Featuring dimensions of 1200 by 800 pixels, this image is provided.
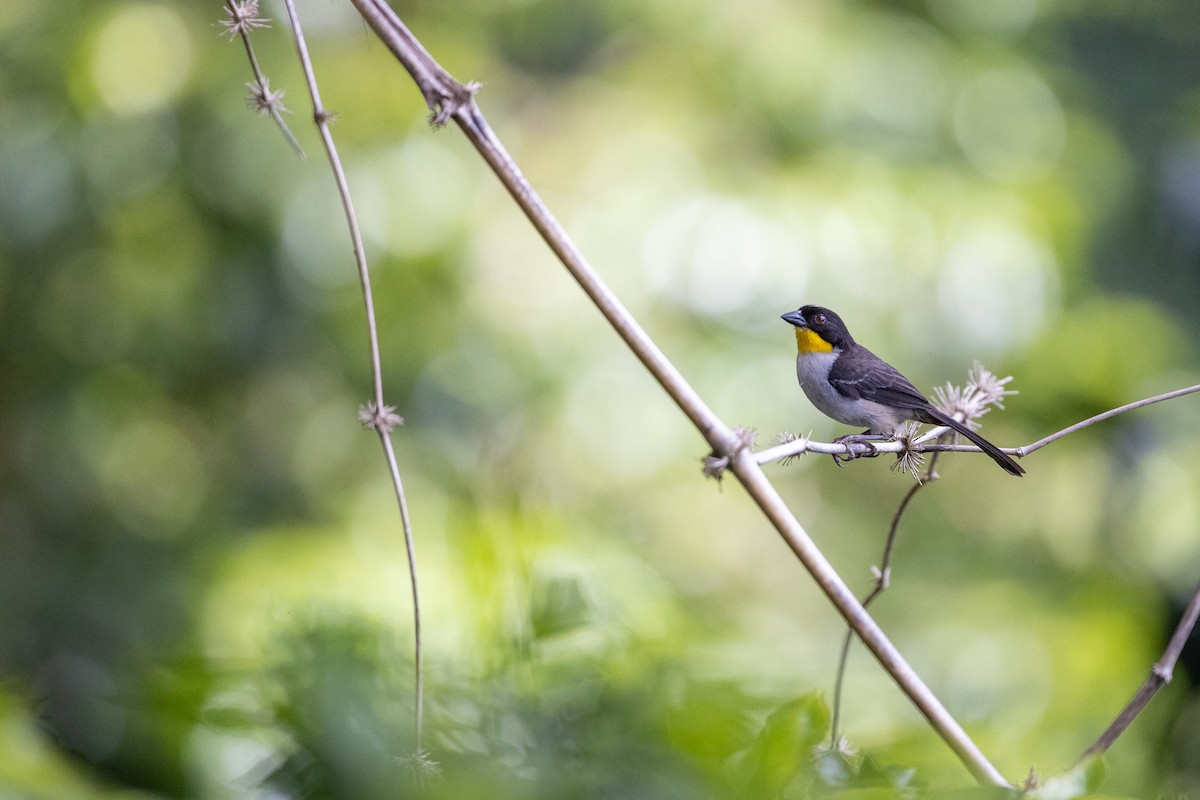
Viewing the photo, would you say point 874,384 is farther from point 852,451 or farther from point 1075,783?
point 1075,783

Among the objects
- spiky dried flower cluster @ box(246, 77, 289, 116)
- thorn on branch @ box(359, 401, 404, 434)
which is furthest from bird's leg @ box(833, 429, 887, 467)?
spiky dried flower cluster @ box(246, 77, 289, 116)

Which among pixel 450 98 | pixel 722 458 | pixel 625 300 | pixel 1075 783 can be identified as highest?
pixel 625 300

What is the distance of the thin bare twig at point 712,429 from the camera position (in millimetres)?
709

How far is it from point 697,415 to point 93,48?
358cm

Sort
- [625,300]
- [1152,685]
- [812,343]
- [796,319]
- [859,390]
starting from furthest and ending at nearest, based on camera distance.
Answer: [625,300]
[812,343]
[796,319]
[859,390]
[1152,685]

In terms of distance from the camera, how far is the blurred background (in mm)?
3352

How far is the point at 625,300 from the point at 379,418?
8.74ft

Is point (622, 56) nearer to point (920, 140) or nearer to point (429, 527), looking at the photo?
point (920, 140)

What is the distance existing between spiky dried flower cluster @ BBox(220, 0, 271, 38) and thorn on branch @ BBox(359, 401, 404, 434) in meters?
0.32

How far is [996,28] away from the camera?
4027mm

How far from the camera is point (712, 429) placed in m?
0.72

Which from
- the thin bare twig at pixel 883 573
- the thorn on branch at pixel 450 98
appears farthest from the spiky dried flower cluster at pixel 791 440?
the thorn on branch at pixel 450 98

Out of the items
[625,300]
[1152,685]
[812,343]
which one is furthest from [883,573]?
[625,300]

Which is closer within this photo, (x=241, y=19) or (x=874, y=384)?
(x=241, y=19)
